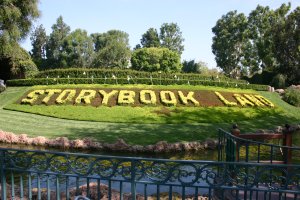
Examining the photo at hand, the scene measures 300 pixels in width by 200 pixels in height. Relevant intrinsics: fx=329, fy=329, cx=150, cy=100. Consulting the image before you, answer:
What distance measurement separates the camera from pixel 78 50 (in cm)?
7006

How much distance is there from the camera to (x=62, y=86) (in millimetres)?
29422

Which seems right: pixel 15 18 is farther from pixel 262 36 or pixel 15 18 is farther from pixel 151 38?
pixel 151 38

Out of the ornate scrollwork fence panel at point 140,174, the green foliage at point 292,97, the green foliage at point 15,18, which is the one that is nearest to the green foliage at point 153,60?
the green foliage at point 292,97

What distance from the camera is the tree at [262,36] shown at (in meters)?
A: 56.1

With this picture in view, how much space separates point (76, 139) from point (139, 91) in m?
11.5

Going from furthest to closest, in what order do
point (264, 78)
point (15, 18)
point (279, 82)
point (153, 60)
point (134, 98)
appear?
point (153, 60) < point (264, 78) < point (279, 82) < point (134, 98) < point (15, 18)

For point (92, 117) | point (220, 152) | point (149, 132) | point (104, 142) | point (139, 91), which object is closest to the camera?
point (220, 152)

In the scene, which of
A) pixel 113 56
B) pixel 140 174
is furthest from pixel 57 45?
pixel 140 174

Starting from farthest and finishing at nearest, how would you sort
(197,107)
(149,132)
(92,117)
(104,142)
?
(197,107), (92,117), (149,132), (104,142)

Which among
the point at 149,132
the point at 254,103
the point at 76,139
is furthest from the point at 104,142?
the point at 254,103

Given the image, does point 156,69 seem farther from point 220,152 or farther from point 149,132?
point 220,152

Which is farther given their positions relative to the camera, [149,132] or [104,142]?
[149,132]

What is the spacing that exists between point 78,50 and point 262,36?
37108 mm

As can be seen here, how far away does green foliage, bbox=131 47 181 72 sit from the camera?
64750 millimetres
